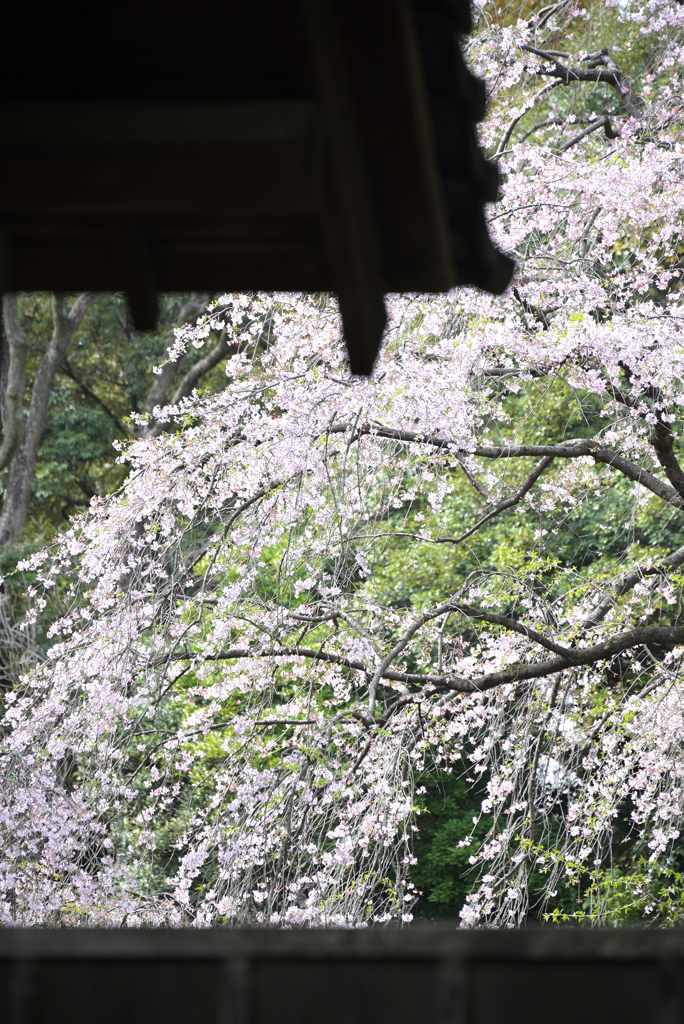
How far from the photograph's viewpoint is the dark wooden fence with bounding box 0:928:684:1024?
132 centimetres

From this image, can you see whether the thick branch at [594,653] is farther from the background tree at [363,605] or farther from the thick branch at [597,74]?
the thick branch at [597,74]

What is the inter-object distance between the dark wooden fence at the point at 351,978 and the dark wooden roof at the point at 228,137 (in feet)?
3.25

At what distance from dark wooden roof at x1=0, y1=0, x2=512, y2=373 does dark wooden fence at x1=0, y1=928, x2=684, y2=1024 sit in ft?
3.25

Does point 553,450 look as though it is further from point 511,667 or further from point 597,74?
point 597,74

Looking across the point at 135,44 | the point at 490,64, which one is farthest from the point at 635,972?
the point at 490,64

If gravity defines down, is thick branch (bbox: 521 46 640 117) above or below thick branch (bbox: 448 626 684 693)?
above

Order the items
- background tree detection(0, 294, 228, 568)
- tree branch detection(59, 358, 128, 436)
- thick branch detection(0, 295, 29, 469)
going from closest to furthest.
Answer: thick branch detection(0, 295, 29, 469) < background tree detection(0, 294, 228, 568) < tree branch detection(59, 358, 128, 436)

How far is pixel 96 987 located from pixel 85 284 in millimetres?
1120

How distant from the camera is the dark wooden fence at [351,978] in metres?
1.32

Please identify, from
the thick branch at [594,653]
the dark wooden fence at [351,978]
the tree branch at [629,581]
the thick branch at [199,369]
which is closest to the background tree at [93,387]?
the thick branch at [199,369]

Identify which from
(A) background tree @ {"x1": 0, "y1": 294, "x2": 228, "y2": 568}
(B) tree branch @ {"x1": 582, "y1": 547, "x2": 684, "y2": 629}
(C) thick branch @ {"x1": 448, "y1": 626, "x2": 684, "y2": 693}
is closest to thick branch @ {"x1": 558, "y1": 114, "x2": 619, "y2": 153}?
(B) tree branch @ {"x1": 582, "y1": 547, "x2": 684, "y2": 629}

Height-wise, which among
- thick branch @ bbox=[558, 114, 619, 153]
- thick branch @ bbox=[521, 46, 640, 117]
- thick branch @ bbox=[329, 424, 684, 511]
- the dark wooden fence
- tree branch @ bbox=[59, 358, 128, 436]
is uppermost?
tree branch @ bbox=[59, 358, 128, 436]

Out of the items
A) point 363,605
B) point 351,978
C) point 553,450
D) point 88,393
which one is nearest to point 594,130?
point 553,450

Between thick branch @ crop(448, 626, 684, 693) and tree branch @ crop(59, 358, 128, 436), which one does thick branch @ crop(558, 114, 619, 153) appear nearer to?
thick branch @ crop(448, 626, 684, 693)
